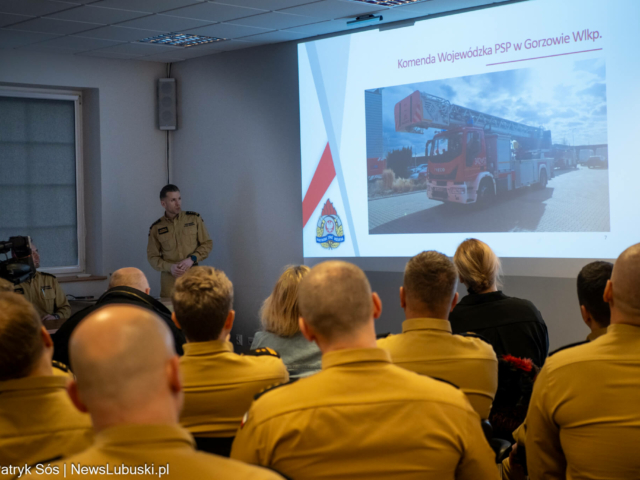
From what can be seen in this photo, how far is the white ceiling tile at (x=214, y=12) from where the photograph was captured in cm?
498

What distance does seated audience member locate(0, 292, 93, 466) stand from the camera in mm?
1437

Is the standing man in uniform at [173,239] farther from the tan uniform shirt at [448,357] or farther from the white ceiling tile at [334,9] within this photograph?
the tan uniform shirt at [448,357]

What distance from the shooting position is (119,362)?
90cm

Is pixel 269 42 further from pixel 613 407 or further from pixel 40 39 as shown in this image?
pixel 613 407

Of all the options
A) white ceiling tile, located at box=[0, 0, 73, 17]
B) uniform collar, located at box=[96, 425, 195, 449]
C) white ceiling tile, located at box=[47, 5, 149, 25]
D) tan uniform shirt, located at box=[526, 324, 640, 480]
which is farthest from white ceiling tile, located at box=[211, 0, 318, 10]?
uniform collar, located at box=[96, 425, 195, 449]

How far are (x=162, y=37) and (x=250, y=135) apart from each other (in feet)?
4.13

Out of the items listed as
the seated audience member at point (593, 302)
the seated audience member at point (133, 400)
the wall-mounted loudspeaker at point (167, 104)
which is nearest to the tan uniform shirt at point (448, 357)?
the seated audience member at point (593, 302)

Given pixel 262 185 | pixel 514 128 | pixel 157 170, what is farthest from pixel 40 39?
pixel 514 128

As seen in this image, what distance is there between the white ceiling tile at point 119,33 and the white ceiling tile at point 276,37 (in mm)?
868

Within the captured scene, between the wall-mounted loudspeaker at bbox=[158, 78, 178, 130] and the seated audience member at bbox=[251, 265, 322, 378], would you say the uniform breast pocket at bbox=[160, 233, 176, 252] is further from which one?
the seated audience member at bbox=[251, 265, 322, 378]

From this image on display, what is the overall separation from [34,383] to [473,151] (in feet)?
13.9

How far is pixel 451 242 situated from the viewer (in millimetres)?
5250

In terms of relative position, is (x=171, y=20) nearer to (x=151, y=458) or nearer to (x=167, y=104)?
(x=167, y=104)

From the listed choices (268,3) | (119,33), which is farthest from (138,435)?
(119,33)
